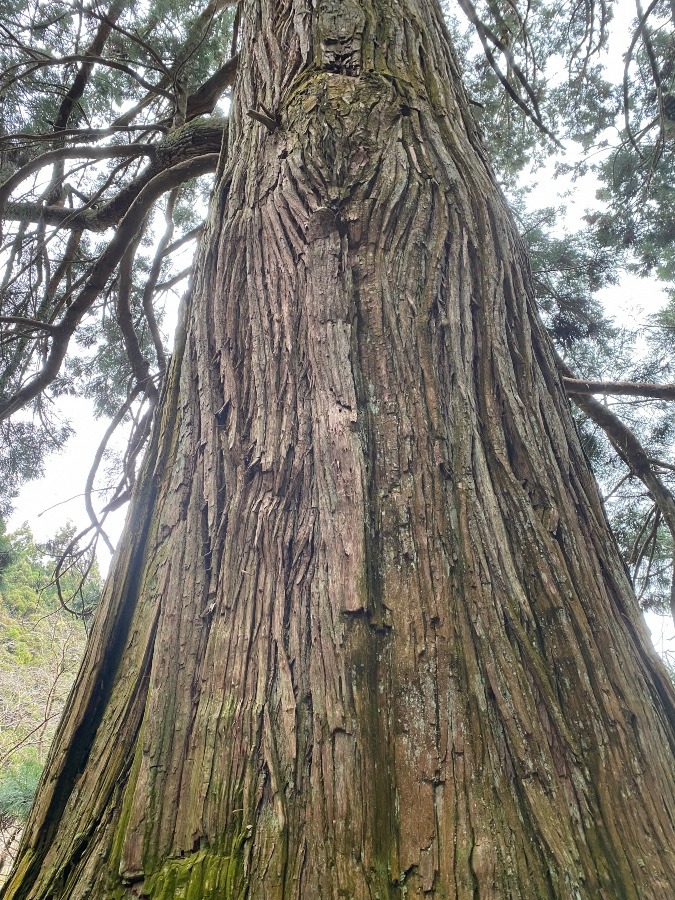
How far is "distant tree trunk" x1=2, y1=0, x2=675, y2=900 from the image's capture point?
0.73m

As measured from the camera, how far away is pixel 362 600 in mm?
871

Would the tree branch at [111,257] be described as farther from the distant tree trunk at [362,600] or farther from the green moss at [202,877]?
the green moss at [202,877]

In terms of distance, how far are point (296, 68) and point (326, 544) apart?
1.36m

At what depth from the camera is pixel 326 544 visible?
0.93 m

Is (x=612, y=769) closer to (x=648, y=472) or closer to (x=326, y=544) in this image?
(x=326, y=544)

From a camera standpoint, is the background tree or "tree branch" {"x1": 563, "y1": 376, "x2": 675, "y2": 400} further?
the background tree

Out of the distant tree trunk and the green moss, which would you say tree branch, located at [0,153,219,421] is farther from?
the green moss

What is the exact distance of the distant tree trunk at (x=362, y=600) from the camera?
0.73 metres

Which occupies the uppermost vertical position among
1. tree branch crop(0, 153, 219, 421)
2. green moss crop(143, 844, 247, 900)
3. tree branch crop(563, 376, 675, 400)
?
tree branch crop(0, 153, 219, 421)

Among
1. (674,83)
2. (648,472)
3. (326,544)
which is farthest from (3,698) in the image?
(674,83)

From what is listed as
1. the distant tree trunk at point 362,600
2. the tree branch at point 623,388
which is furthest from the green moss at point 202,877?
the tree branch at point 623,388

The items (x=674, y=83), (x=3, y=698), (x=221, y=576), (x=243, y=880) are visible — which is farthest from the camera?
(x=3, y=698)

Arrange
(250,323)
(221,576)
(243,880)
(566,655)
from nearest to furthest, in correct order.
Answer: (243,880)
(566,655)
(221,576)
(250,323)

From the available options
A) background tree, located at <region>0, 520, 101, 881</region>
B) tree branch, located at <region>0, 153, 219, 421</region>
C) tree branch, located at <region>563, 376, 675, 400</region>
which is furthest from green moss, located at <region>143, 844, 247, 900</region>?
tree branch, located at <region>0, 153, 219, 421</region>
